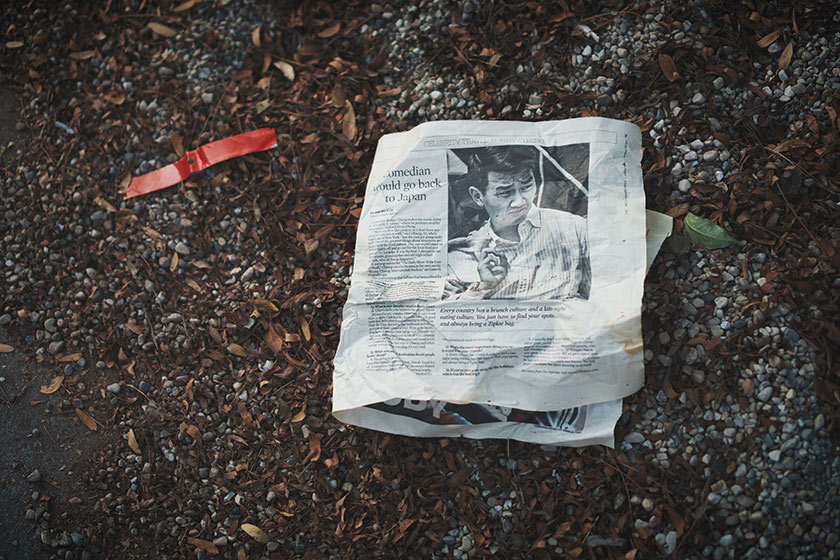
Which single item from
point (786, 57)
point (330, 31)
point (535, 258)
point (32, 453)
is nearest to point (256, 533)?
point (32, 453)

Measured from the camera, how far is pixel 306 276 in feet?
4.53

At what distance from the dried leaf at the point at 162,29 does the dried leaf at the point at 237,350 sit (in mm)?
990

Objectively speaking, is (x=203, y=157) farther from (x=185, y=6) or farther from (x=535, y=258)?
(x=535, y=258)

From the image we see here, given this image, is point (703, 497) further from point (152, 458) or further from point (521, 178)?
point (152, 458)

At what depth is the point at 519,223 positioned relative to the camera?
1.27 meters

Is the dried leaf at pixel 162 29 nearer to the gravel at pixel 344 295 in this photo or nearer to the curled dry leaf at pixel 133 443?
the gravel at pixel 344 295

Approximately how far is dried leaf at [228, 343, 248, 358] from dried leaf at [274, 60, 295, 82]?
758 millimetres

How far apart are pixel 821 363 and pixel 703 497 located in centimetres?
36

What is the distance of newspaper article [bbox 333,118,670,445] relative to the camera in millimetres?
1172

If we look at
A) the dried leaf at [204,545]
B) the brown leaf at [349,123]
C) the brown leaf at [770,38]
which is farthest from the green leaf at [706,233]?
the dried leaf at [204,545]

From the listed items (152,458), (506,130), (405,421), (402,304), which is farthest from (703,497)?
(152,458)

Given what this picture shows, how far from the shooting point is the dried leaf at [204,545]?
4.15 feet

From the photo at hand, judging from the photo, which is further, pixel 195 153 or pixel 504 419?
pixel 195 153

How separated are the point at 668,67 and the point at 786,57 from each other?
25 cm
